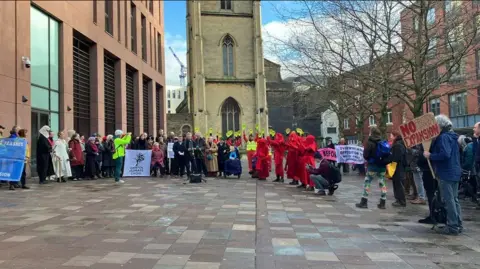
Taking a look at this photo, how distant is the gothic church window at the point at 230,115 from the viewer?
4750cm

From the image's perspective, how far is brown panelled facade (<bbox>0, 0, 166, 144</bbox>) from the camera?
14.3 meters

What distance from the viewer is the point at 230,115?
156 feet

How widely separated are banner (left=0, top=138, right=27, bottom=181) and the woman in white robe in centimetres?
247

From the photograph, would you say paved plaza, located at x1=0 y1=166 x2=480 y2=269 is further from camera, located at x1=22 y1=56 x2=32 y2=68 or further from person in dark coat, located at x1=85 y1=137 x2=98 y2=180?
camera, located at x1=22 y1=56 x2=32 y2=68

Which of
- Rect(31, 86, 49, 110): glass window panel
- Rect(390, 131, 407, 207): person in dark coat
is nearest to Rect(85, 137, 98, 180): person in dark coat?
Rect(31, 86, 49, 110): glass window panel

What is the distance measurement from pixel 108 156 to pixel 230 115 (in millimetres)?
31883

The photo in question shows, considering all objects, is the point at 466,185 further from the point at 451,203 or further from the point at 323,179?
the point at 451,203

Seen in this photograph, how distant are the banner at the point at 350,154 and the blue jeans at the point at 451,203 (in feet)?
36.2

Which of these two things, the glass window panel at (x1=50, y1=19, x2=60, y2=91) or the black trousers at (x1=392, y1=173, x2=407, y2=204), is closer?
the black trousers at (x1=392, y1=173, x2=407, y2=204)

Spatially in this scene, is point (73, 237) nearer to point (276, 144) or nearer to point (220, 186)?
point (220, 186)

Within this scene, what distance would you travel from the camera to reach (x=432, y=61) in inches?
591

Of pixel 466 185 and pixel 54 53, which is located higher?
pixel 54 53

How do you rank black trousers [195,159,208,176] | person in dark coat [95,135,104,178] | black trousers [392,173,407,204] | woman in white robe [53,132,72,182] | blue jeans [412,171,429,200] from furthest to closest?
black trousers [195,159,208,176]
person in dark coat [95,135,104,178]
woman in white robe [53,132,72,182]
blue jeans [412,171,429,200]
black trousers [392,173,407,204]

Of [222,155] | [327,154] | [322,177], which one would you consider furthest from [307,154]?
[222,155]
